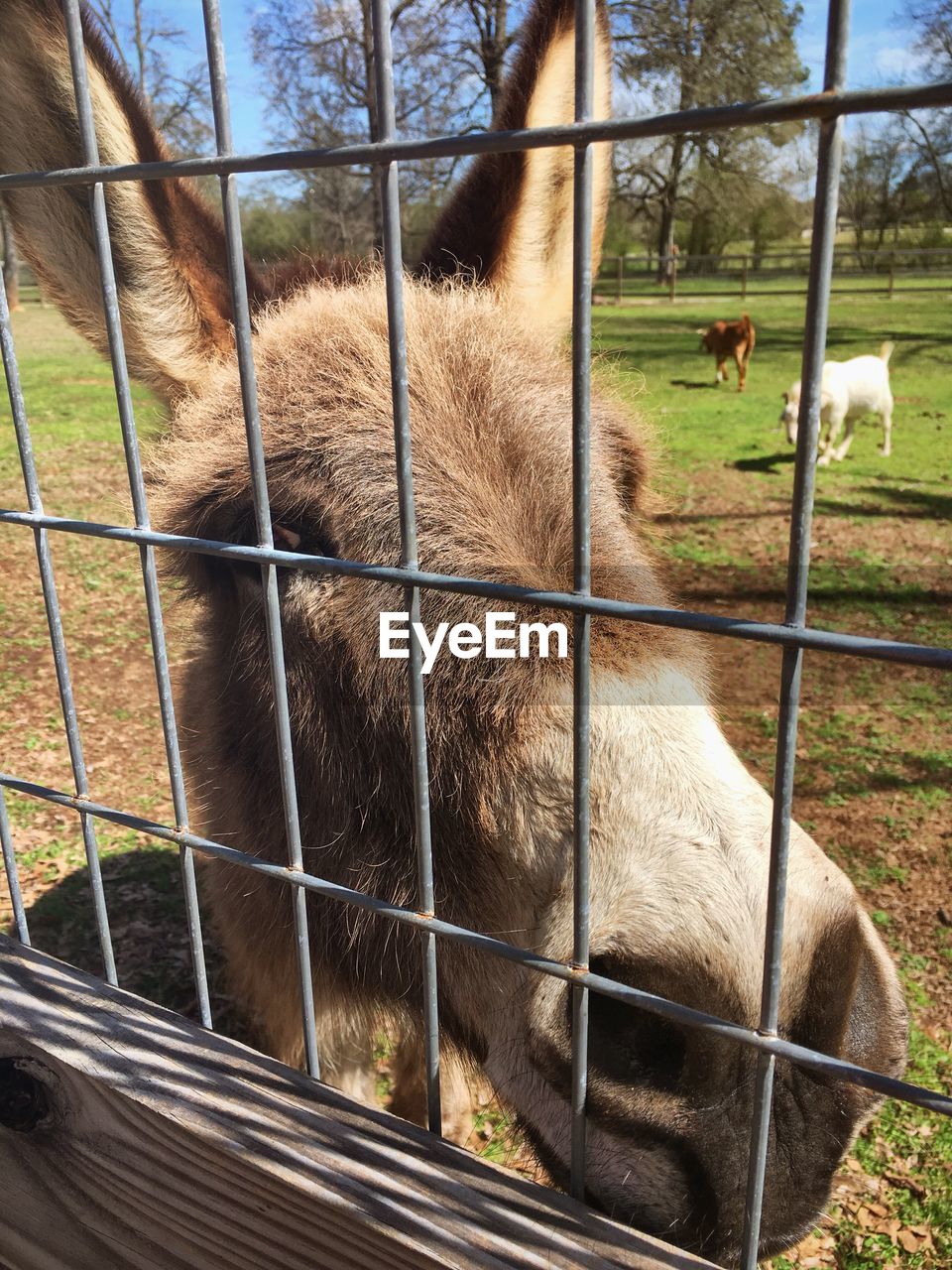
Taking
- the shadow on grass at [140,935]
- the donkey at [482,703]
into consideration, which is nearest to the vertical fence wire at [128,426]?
the donkey at [482,703]

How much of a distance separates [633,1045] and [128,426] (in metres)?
1.17

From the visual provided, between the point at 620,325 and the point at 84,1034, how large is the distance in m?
25.1

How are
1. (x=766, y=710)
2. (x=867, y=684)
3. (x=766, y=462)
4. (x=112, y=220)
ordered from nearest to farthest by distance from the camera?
(x=112, y=220)
(x=766, y=710)
(x=867, y=684)
(x=766, y=462)

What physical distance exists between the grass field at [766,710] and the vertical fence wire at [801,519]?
115cm

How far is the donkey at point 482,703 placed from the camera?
1.30 meters

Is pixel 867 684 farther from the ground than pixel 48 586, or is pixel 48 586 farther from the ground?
pixel 48 586

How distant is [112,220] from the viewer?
2.00 meters

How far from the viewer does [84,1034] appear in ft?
4.95

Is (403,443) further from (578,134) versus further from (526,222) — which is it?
Answer: (526,222)

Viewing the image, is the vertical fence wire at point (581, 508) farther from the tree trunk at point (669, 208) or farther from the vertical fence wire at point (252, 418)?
the tree trunk at point (669, 208)

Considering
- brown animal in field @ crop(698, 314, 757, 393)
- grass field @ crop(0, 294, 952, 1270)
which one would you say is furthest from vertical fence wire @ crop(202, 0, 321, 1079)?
brown animal in field @ crop(698, 314, 757, 393)

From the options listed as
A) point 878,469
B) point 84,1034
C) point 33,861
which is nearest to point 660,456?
point 84,1034

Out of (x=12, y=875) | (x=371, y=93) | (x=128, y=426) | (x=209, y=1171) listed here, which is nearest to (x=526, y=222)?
(x=371, y=93)

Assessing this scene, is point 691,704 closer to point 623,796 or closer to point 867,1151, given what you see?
point 623,796
